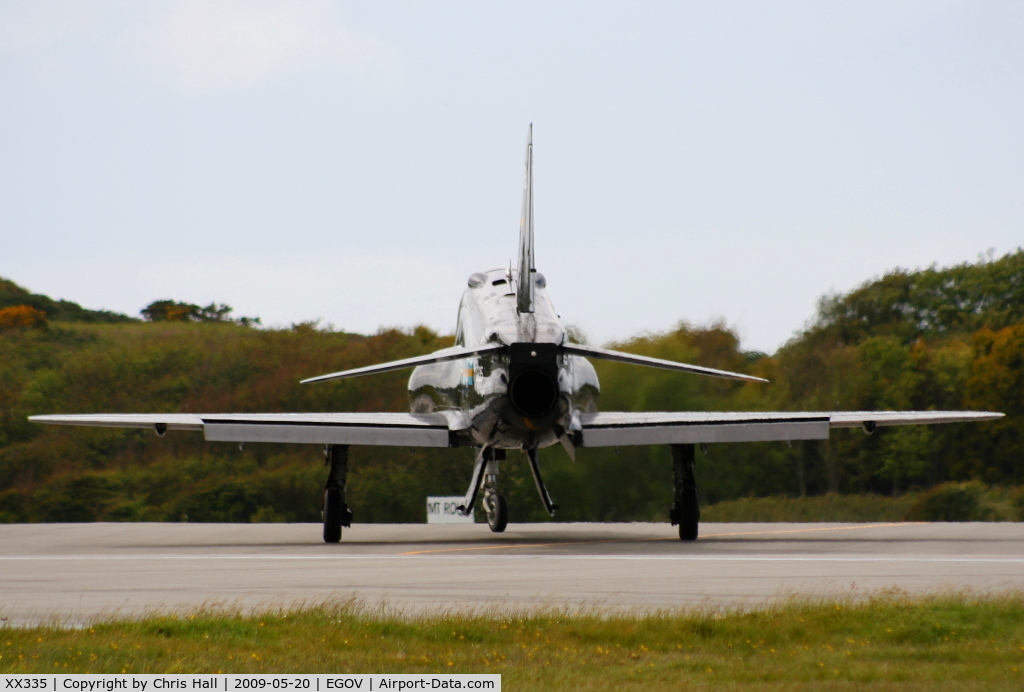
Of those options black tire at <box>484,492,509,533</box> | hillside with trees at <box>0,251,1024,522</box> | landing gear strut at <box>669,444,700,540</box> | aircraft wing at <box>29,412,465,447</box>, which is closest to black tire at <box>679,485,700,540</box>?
landing gear strut at <box>669,444,700,540</box>

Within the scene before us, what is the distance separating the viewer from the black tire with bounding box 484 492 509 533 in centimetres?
2362

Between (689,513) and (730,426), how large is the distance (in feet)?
7.08

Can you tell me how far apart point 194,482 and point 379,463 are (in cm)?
674

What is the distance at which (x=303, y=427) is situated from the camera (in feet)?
65.1

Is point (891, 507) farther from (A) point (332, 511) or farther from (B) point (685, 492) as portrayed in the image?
(A) point (332, 511)

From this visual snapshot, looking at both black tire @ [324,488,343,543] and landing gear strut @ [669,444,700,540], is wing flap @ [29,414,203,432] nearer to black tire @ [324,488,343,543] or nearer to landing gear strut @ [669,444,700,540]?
black tire @ [324,488,343,543]

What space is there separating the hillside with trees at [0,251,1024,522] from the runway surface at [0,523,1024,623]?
1607 centimetres

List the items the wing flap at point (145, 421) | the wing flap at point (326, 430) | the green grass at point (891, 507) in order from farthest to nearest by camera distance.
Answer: the green grass at point (891, 507), the wing flap at point (145, 421), the wing flap at point (326, 430)

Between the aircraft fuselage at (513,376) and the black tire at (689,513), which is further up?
the aircraft fuselage at (513,376)

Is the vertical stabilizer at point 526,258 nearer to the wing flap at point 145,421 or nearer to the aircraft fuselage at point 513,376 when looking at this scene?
the aircraft fuselage at point 513,376

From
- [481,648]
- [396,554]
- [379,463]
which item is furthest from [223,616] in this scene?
[379,463]

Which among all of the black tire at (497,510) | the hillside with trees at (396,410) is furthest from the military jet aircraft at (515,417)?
the hillside with trees at (396,410)

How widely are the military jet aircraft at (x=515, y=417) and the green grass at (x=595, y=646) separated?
8668mm

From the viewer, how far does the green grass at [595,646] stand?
23.3ft
